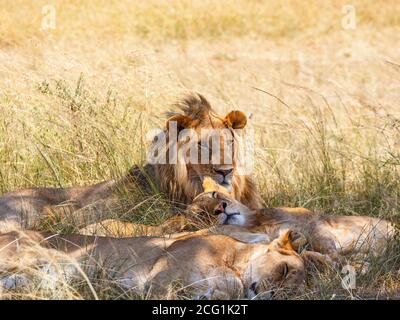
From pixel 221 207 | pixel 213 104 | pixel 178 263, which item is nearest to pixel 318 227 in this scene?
pixel 221 207

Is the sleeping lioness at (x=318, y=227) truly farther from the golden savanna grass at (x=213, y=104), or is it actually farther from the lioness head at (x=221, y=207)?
the golden savanna grass at (x=213, y=104)

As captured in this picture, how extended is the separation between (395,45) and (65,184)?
7382mm

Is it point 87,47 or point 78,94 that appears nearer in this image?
point 78,94

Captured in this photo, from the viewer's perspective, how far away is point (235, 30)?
14.1 m

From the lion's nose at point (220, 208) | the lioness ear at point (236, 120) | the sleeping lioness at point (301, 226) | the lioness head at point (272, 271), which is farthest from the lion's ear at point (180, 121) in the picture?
the lioness head at point (272, 271)

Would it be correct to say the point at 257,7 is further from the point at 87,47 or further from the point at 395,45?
the point at 87,47

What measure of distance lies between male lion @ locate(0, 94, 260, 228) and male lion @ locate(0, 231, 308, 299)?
103cm

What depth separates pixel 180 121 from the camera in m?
6.20

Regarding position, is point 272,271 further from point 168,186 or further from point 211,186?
point 168,186

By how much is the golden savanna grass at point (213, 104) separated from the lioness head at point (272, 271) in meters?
0.10

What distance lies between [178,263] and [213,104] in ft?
14.9

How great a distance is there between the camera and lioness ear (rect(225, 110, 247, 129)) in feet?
20.4

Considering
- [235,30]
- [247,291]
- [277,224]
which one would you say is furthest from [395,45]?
[247,291]

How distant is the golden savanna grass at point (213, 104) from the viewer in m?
6.43
